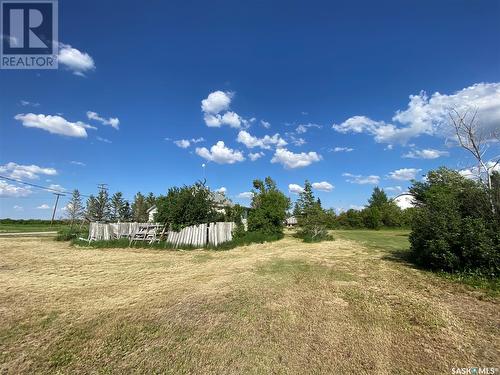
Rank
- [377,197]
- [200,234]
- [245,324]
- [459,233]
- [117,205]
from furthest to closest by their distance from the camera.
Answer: [377,197] < [117,205] < [200,234] < [459,233] < [245,324]

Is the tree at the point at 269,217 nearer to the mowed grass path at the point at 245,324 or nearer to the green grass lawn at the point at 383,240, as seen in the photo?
the green grass lawn at the point at 383,240

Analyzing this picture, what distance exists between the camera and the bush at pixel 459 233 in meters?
7.17

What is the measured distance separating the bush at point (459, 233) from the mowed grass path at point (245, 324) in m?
0.90

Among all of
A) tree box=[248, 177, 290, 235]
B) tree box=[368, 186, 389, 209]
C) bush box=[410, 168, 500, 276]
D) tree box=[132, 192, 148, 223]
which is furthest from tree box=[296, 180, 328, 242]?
tree box=[368, 186, 389, 209]

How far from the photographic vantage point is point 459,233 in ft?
25.8

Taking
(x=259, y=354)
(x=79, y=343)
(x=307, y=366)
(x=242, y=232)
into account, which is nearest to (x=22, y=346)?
(x=79, y=343)

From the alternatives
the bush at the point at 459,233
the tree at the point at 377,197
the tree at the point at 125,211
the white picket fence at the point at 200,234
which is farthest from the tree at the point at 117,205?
the tree at the point at 377,197

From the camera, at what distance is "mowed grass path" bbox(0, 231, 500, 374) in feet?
10.9

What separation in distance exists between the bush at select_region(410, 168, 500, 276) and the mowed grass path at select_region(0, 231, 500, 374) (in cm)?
90

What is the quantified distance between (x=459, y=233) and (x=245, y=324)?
7.01 metres

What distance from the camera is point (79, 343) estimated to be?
3.83m

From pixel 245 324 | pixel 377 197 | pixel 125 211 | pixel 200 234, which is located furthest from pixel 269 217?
pixel 377 197

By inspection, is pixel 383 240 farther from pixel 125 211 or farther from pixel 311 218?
pixel 125 211

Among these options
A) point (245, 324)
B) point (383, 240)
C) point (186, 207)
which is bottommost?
point (383, 240)
